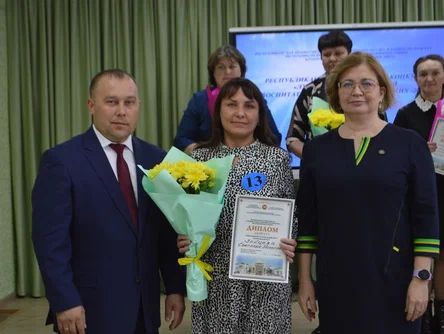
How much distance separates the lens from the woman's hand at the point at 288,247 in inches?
84.5

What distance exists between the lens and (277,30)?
189 inches

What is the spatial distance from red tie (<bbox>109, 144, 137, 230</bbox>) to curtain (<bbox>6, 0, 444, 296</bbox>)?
9.54 ft

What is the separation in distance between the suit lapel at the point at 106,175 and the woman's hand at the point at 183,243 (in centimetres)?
19

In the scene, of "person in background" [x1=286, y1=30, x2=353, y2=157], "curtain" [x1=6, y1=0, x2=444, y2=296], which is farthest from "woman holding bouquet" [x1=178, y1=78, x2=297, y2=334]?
"curtain" [x1=6, y1=0, x2=444, y2=296]

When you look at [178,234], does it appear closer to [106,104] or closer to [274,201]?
[274,201]

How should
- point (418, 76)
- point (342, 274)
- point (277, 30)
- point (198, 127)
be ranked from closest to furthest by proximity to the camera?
point (342, 274), point (418, 76), point (198, 127), point (277, 30)

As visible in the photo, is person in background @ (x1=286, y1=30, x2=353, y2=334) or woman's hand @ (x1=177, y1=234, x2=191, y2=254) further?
person in background @ (x1=286, y1=30, x2=353, y2=334)

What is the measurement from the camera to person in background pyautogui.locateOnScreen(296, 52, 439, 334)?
2.01 m

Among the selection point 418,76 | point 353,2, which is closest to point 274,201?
point 418,76

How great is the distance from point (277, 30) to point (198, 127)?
152cm

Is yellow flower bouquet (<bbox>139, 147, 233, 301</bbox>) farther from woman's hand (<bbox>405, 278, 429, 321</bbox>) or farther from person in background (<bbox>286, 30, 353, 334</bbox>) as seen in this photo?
person in background (<bbox>286, 30, 353, 334</bbox>)

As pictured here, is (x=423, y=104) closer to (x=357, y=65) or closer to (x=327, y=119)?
(x=327, y=119)

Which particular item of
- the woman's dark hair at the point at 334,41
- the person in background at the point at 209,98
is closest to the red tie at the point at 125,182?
the person in background at the point at 209,98

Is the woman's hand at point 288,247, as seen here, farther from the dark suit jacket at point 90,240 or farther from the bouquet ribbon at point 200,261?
the dark suit jacket at point 90,240
